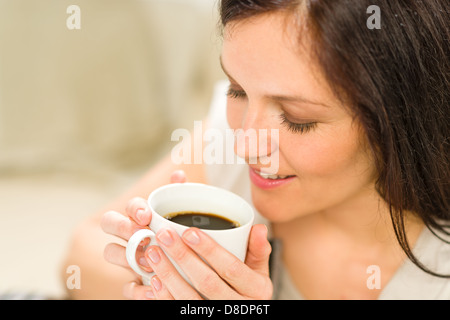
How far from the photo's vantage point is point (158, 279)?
0.68m

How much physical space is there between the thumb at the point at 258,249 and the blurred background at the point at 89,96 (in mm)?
875

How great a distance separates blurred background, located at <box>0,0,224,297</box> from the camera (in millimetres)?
1526

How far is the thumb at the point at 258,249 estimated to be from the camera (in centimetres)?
67

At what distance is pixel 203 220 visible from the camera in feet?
2.39

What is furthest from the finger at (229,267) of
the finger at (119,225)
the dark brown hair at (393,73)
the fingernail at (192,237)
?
the dark brown hair at (393,73)

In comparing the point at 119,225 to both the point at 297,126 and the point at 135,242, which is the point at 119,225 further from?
the point at 297,126

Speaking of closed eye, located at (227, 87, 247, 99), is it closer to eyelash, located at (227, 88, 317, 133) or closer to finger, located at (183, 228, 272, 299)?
eyelash, located at (227, 88, 317, 133)

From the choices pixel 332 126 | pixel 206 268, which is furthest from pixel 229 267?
pixel 332 126

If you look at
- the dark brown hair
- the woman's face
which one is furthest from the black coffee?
the dark brown hair

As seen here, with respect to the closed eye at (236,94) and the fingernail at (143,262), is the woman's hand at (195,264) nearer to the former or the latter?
the fingernail at (143,262)

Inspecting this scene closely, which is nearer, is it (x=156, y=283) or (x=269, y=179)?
(x=156, y=283)

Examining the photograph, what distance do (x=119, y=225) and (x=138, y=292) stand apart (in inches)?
4.0

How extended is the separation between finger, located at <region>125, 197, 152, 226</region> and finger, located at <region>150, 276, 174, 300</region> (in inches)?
3.1
